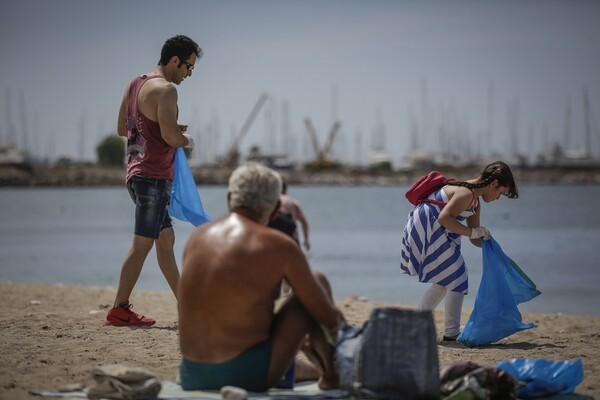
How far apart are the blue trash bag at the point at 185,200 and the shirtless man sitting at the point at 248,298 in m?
3.22

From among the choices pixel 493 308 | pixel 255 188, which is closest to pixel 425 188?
pixel 493 308

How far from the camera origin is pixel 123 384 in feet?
16.7

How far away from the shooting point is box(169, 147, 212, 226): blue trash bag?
8.29m

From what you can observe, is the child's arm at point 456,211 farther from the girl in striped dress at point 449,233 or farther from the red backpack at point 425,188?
the red backpack at point 425,188

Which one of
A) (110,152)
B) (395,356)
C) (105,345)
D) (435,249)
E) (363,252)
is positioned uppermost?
(435,249)

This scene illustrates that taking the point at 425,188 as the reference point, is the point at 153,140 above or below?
above

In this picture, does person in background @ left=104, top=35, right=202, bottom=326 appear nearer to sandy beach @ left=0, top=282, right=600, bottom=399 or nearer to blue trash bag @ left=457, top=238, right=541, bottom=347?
sandy beach @ left=0, top=282, right=600, bottom=399

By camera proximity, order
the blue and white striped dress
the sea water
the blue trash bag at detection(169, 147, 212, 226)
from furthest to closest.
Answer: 1. the sea water
2. the blue trash bag at detection(169, 147, 212, 226)
3. the blue and white striped dress

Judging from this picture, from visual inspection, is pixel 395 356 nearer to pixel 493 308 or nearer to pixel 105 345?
pixel 105 345

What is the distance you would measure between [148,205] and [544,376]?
3.38 metres

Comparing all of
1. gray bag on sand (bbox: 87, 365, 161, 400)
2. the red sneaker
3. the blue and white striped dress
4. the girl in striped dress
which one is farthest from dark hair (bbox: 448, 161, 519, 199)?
gray bag on sand (bbox: 87, 365, 161, 400)

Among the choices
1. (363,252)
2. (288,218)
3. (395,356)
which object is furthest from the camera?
(363,252)

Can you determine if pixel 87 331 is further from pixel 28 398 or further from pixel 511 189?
pixel 511 189

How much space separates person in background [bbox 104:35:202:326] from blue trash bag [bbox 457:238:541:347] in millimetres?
2514
